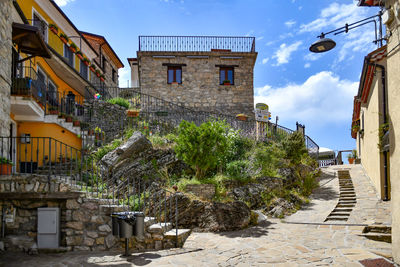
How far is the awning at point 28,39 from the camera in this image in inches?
360

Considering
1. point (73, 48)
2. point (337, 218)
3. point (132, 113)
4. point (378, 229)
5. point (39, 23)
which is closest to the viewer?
point (378, 229)

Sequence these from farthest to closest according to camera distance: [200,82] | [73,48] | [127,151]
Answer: [200,82] → [73,48] → [127,151]

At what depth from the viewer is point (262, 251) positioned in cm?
720

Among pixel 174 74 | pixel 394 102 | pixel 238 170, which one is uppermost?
pixel 174 74

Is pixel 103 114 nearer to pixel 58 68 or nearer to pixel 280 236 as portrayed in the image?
pixel 58 68

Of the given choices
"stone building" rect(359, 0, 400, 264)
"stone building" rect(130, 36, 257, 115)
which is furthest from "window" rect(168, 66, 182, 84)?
"stone building" rect(359, 0, 400, 264)

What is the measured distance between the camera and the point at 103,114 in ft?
51.2

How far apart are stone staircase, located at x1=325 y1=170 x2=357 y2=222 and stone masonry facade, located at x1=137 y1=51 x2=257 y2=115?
836cm

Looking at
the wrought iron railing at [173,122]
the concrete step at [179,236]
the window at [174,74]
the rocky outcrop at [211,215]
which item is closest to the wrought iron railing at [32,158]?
the concrete step at [179,236]

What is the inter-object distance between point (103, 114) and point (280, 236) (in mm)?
10580

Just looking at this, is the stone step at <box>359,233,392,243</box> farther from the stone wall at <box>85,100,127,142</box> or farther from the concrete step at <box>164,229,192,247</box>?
the stone wall at <box>85,100,127,142</box>

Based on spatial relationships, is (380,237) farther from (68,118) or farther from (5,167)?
(68,118)

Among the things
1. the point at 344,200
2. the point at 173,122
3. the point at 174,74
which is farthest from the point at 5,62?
the point at 174,74

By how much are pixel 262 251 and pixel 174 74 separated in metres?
16.8
